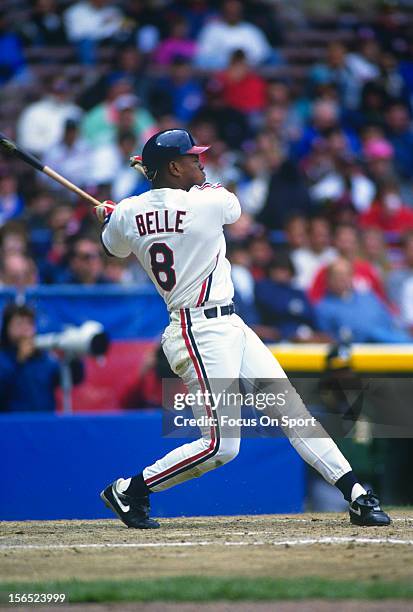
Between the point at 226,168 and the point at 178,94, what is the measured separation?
5.22ft

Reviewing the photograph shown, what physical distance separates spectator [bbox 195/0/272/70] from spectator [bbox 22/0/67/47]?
1766 mm

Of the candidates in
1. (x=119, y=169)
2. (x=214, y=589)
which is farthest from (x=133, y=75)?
(x=214, y=589)

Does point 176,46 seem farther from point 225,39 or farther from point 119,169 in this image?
point 119,169

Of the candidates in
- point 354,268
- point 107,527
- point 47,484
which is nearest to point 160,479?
point 107,527

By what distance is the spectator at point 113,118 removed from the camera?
13.0 metres

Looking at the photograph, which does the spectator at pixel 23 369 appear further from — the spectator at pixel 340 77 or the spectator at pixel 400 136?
the spectator at pixel 340 77

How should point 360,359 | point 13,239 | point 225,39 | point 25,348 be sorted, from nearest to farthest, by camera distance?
point 25,348, point 360,359, point 13,239, point 225,39

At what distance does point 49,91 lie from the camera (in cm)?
1351

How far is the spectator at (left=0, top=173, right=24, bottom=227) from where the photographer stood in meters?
12.0

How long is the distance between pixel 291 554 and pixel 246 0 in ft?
36.2

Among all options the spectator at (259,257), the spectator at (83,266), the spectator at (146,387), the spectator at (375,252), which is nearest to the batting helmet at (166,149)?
the spectator at (146,387)

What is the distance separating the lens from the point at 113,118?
13.2 m

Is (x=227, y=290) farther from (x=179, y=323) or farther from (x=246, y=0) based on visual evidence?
(x=246, y=0)

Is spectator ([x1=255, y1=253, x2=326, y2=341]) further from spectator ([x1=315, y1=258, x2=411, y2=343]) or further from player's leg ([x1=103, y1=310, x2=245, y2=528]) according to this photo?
player's leg ([x1=103, y1=310, x2=245, y2=528])
